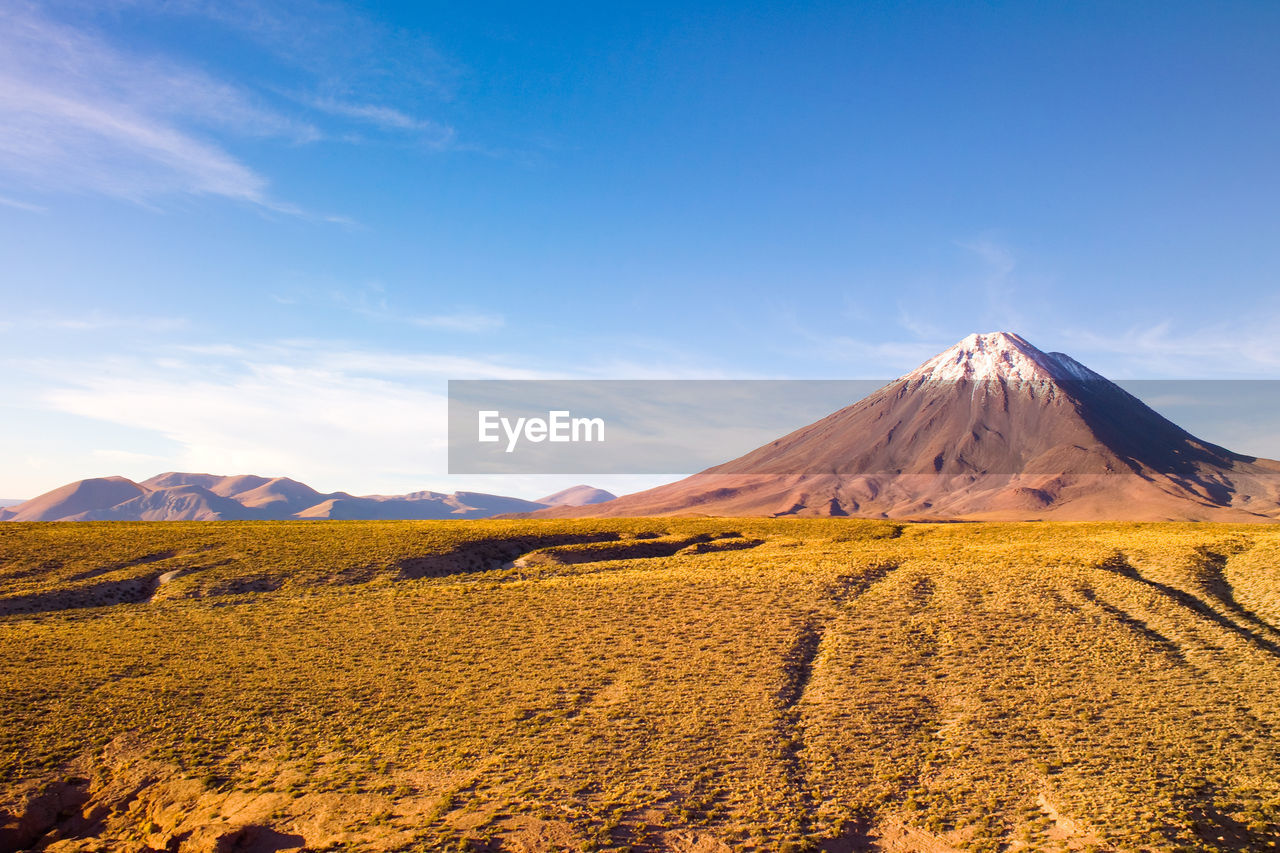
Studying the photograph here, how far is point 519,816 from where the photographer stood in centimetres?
1745

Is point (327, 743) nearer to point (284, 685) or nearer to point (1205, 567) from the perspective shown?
point (284, 685)

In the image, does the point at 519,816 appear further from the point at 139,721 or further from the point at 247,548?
the point at 247,548

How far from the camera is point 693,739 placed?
854 inches

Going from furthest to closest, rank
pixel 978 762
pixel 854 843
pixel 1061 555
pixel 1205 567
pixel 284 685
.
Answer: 1. pixel 1061 555
2. pixel 1205 567
3. pixel 284 685
4. pixel 978 762
5. pixel 854 843

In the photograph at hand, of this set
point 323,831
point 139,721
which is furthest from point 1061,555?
point 139,721

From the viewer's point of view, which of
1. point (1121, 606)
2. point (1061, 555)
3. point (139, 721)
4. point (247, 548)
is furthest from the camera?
point (247, 548)

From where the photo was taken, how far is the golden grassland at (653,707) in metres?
17.3

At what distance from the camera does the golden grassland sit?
1727 cm

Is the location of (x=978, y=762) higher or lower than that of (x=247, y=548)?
lower

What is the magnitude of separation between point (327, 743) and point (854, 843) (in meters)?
15.7

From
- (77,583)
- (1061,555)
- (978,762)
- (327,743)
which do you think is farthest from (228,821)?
(1061,555)

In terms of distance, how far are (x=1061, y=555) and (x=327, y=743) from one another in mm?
47540

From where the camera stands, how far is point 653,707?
2441 cm

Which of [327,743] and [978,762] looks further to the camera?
[327,743]
